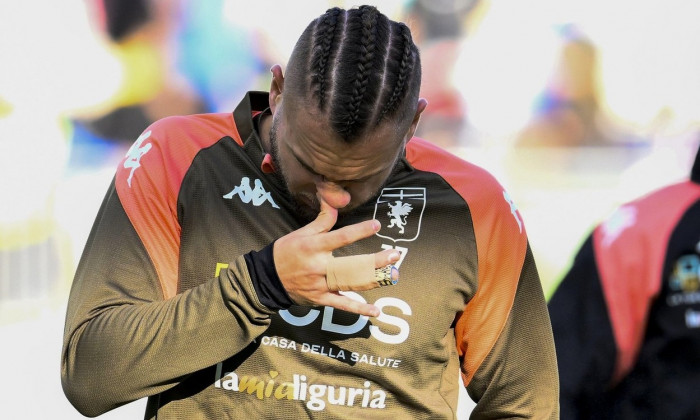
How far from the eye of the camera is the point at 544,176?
741 centimetres

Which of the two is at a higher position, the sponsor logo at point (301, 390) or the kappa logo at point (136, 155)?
the kappa logo at point (136, 155)

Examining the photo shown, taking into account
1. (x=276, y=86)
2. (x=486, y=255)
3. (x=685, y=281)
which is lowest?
(x=685, y=281)

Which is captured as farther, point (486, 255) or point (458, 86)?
point (458, 86)

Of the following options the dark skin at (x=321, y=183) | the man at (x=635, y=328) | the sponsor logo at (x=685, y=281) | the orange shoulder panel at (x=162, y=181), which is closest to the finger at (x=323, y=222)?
the dark skin at (x=321, y=183)

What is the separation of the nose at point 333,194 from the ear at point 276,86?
0.25m

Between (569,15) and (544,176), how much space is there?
1309 mm

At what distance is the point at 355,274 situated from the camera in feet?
5.60

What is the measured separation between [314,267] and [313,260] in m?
0.01

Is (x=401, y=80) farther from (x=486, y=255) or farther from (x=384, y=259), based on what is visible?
(x=486, y=255)

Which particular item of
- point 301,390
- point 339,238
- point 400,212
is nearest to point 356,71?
point 339,238

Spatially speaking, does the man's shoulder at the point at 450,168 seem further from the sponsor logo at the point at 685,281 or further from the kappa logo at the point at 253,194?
the sponsor logo at the point at 685,281

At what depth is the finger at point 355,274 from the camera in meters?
1.71

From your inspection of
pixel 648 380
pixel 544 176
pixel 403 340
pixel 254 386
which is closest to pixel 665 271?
pixel 648 380

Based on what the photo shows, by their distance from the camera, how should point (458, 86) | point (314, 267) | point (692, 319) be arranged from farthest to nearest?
point (458, 86) < point (692, 319) < point (314, 267)
